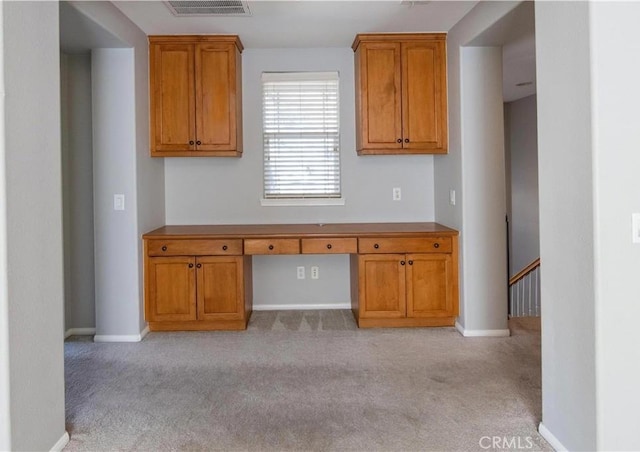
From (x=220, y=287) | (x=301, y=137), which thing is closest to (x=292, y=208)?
(x=301, y=137)

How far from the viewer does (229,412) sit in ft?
9.57

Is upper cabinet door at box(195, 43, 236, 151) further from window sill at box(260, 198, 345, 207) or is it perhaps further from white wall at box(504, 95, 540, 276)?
white wall at box(504, 95, 540, 276)

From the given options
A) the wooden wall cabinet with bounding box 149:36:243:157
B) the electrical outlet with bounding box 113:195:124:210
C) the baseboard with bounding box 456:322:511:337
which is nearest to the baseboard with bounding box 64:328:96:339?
the electrical outlet with bounding box 113:195:124:210

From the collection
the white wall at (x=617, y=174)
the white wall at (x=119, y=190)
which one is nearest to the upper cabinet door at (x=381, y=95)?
the white wall at (x=119, y=190)

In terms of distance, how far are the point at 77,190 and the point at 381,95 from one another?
2.72 m

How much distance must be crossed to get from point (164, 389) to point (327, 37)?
3.18m

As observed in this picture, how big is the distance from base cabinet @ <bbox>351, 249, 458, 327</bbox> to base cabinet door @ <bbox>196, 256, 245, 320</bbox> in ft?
3.28

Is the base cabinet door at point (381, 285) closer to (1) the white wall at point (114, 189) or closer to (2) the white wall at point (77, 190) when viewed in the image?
(1) the white wall at point (114, 189)

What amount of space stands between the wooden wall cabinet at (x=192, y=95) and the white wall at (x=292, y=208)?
0.47m

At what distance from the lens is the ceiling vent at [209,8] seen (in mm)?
3752

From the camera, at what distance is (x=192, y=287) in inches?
175

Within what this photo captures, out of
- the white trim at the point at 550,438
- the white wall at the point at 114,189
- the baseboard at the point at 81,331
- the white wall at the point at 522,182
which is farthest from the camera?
the white wall at the point at 522,182

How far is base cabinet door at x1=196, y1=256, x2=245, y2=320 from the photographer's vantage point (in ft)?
14.6

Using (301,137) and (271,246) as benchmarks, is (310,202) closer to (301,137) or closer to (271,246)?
(301,137)
